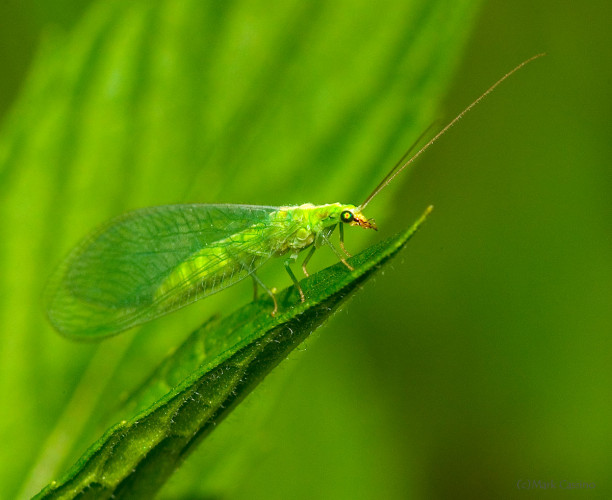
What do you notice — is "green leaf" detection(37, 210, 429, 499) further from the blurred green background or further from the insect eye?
the insect eye

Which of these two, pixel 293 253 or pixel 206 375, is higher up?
pixel 293 253

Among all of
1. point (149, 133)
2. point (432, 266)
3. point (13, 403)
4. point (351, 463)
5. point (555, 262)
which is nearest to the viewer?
point (13, 403)

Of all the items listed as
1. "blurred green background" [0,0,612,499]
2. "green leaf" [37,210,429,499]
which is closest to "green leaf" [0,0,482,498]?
"blurred green background" [0,0,612,499]

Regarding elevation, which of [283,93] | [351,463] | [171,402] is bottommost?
[351,463]

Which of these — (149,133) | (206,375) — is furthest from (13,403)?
(206,375)

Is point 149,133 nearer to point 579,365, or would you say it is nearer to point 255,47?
point 255,47

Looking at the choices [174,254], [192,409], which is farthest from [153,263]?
[192,409]

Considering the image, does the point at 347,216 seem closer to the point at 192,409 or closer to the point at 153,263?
the point at 153,263
